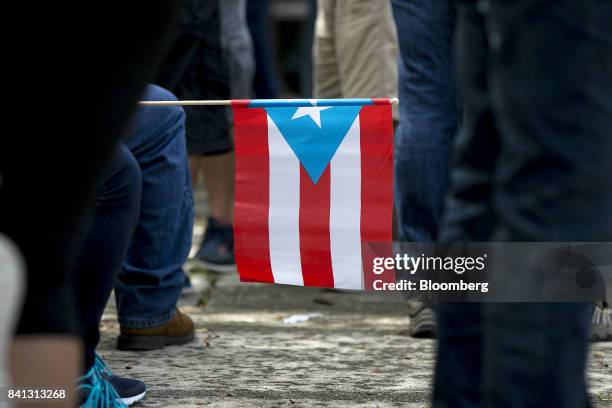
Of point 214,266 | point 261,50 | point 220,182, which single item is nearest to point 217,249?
point 214,266

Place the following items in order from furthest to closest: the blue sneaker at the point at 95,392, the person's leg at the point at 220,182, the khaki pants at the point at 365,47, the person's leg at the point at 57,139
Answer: the person's leg at the point at 220,182
the khaki pants at the point at 365,47
the blue sneaker at the point at 95,392
the person's leg at the point at 57,139

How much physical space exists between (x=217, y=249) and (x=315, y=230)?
1.51 metres

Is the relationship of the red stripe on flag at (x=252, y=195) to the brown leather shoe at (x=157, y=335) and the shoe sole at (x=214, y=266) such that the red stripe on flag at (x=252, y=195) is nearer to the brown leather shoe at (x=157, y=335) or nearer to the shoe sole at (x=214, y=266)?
the brown leather shoe at (x=157, y=335)

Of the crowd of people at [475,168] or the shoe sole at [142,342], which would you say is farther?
the shoe sole at [142,342]

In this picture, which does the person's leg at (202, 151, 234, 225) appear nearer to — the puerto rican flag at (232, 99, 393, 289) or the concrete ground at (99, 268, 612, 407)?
the concrete ground at (99, 268, 612, 407)

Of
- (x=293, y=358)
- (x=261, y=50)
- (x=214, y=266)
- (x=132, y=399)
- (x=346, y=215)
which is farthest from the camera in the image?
(x=261, y=50)

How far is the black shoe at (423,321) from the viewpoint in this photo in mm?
3180

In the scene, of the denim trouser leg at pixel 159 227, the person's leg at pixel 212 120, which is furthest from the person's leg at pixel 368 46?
the denim trouser leg at pixel 159 227

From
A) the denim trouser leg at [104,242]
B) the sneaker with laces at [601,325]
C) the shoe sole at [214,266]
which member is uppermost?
the denim trouser leg at [104,242]

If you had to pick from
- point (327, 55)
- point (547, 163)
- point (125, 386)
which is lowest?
point (125, 386)

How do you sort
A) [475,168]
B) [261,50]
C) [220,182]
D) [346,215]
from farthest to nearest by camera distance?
1. [261,50]
2. [220,182]
3. [346,215]
4. [475,168]

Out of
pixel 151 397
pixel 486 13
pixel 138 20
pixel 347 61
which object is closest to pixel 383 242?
pixel 151 397

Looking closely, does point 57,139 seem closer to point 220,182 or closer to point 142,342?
point 142,342

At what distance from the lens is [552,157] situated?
57.9 inches
